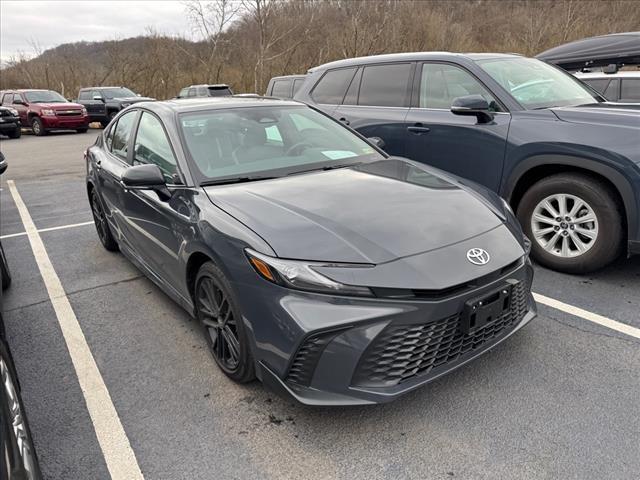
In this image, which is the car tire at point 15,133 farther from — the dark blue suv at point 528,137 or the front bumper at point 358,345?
the front bumper at point 358,345

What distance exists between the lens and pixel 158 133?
11.4 ft

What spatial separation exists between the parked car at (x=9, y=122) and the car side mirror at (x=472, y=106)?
60.4 feet

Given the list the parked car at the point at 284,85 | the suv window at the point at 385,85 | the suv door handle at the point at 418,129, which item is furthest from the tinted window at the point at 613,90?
the parked car at the point at 284,85

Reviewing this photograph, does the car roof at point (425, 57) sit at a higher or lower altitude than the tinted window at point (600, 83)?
higher

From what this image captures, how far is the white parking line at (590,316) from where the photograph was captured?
3.11 meters

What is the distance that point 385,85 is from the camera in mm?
5254

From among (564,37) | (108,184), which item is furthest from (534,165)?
(564,37)

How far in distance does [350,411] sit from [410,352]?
1.78ft

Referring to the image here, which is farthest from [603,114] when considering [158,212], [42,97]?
[42,97]

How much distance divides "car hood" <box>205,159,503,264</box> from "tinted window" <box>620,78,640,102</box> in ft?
17.3

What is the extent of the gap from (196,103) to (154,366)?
1918 mm

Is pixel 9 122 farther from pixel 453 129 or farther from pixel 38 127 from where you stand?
pixel 453 129

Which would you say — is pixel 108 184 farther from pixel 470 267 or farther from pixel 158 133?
pixel 470 267

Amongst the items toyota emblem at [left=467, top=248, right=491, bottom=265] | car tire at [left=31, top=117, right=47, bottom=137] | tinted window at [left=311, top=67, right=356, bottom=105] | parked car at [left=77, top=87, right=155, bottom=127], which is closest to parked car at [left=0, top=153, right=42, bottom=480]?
toyota emblem at [left=467, top=248, right=491, bottom=265]
